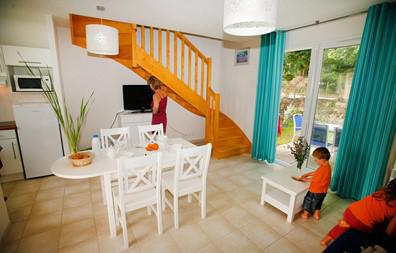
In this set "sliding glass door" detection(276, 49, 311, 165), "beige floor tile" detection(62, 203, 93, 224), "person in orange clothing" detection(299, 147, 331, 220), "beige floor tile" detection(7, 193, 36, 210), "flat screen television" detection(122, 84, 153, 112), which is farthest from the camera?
"flat screen television" detection(122, 84, 153, 112)

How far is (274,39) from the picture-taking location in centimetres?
349

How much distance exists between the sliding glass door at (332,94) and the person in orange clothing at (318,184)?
1241 mm

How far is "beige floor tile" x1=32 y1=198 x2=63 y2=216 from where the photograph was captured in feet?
7.62

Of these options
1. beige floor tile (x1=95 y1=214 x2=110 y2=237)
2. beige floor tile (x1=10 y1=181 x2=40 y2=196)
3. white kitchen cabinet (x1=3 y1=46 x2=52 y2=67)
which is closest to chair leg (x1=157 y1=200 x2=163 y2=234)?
beige floor tile (x1=95 y1=214 x2=110 y2=237)

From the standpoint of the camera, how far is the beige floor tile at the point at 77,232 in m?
1.91

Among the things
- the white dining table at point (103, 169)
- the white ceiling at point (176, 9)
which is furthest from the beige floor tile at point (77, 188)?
the white ceiling at point (176, 9)

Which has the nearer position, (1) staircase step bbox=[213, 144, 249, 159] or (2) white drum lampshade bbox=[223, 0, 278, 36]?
(2) white drum lampshade bbox=[223, 0, 278, 36]

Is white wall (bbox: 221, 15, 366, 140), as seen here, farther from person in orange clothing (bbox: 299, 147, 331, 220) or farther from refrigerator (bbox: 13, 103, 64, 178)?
refrigerator (bbox: 13, 103, 64, 178)

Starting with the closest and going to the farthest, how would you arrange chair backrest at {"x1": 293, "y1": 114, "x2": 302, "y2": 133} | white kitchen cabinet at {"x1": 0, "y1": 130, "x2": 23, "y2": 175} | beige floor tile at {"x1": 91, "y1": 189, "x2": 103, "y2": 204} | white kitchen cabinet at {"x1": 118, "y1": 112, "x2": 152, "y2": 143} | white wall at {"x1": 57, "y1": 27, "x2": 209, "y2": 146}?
beige floor tile at {"x1": 91, "y1": 189, "x2": 103, "y2": 204} → white kitchen cabinet at {"x1": 0, "y1": 130, "x2": 23, "y2": 175} → white wall at {"x1": 57, "y1": 27, "x2": 209, "y2": 146} → chair backrest at {"x1": 293, "y1": 114, "x2": 302, "y2": 133} → white kitchen cabinet at {"x1": 118, "y1": 112, "x2": 152, "y2": 143}

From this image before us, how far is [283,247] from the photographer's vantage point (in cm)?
188

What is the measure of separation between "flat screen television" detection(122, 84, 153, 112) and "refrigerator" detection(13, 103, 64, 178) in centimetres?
146

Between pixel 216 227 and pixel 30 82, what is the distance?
3435mm

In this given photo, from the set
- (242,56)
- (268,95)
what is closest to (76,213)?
(268,95)

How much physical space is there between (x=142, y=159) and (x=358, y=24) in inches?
132
